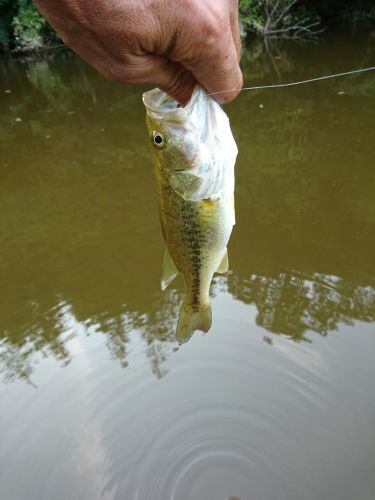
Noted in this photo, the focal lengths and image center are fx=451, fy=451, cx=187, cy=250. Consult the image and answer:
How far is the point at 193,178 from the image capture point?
1.50m

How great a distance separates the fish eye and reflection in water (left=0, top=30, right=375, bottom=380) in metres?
2.56

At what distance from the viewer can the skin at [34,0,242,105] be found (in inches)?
36.8

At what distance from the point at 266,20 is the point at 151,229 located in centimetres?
1463

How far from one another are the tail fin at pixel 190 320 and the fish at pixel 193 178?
116 mm

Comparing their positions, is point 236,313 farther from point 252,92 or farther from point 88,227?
point 252,92

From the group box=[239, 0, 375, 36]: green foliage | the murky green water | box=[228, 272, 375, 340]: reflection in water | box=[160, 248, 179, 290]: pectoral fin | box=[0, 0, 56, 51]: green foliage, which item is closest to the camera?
box=[160, 248, 179, 290]: pectoral fin

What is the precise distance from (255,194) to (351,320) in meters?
2.19

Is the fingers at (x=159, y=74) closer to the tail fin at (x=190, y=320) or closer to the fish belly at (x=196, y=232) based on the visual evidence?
the fish belly at (x=196, y=232)

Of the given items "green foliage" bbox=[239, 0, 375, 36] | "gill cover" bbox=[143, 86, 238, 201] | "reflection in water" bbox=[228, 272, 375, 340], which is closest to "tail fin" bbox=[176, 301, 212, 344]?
"gill cover" bbox=[143, 86, 238, 201]

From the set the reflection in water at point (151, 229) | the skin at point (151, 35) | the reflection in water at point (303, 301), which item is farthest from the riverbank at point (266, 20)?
the skin at point (151, 35)

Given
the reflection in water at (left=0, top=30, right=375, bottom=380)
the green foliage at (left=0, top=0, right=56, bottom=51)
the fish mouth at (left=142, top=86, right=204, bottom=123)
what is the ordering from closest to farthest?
the fish mouth at (left=142, top=86, right=204, bottom=123) → the reflection in water at (left=0, top=30, right=375, bottom=380) → the green foliage at (left=0, top=0, right=56, bottom=51)

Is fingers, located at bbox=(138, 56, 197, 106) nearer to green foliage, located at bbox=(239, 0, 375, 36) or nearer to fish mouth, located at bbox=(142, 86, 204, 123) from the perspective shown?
fish mouth, located at bbox=(142, 86, 204, 123)

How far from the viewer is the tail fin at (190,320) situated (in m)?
1.93

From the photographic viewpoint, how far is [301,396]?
3.36 meters
